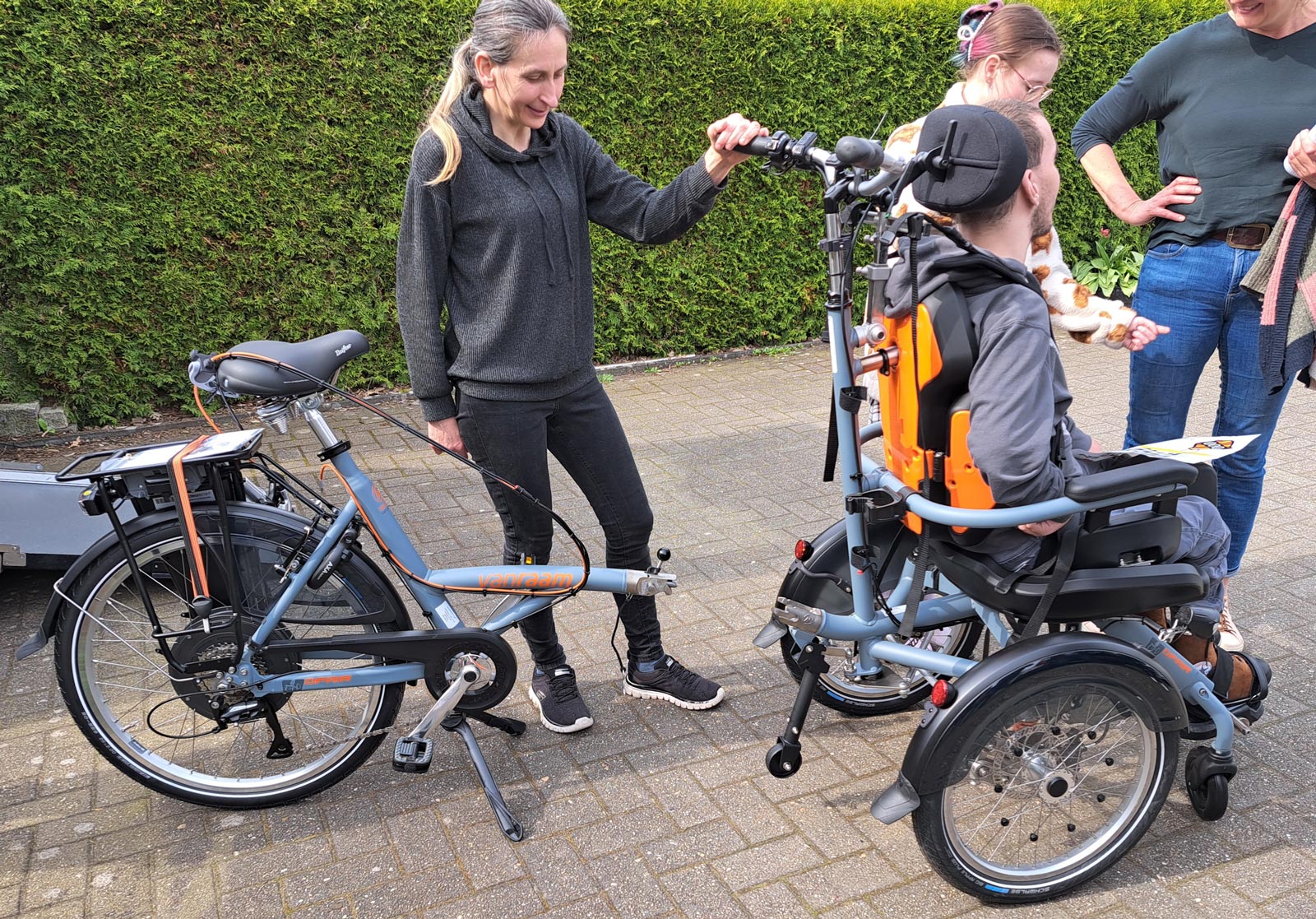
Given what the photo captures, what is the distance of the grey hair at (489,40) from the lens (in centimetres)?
255

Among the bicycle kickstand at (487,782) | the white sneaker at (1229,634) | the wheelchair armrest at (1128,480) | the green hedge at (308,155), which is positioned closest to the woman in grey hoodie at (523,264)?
the bicycle kickstand at (487,782)

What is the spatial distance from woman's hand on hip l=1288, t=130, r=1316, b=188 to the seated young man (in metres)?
0.96

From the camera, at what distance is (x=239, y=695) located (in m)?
2.74

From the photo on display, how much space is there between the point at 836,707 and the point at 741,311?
4948mm

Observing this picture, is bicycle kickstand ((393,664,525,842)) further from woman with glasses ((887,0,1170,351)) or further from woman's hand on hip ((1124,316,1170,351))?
woman's hand on hip ((1124,316,1170,351))

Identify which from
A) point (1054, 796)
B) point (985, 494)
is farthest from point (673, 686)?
point (985, 494)

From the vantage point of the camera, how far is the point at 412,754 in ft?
8.98

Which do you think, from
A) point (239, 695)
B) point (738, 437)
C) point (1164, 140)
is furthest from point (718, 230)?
point (239, 695)

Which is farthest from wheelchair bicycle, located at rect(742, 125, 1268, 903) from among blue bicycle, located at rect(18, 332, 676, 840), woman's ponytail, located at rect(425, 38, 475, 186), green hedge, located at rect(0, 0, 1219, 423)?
green hedge, located at rect(0, 0, 1219, 423)

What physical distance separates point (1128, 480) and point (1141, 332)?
0.75 m

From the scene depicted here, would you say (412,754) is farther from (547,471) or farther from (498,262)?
(498,262)

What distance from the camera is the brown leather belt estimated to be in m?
3.13

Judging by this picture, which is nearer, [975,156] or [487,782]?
[975,156]

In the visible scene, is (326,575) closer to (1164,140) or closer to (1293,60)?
(1164,140)
